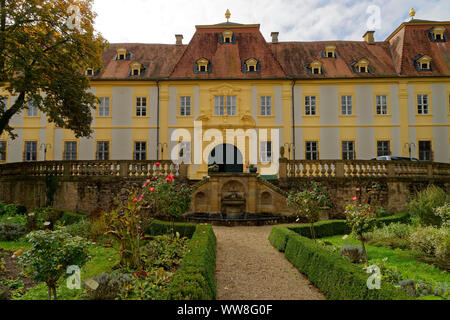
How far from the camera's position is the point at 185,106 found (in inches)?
886

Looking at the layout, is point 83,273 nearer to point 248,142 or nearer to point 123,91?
point 248,142

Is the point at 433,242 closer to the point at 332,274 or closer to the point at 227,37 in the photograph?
the point at 332,274

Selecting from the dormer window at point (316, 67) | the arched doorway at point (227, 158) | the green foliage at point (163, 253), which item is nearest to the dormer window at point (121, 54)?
the arched doorway at point (227, 158)

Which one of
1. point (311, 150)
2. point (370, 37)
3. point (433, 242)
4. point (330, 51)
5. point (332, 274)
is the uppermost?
point (370, 37)

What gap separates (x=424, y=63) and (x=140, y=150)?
74.5 feet

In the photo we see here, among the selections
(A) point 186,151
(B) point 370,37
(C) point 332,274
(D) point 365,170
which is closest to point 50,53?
(A) point 186,151

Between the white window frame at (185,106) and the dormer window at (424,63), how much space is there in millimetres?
17773

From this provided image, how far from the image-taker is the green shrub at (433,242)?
22.0 ft

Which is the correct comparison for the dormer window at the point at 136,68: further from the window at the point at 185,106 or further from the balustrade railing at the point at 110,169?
the balustrade railing at the point at 110,169

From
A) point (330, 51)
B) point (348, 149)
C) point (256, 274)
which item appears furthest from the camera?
point (330, 51)

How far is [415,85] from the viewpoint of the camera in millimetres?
22266

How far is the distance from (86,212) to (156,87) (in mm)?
11937

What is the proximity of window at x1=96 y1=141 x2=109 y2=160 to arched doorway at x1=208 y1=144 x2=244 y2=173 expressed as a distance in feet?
25.8

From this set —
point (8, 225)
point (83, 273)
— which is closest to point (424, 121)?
point (83, 273)
